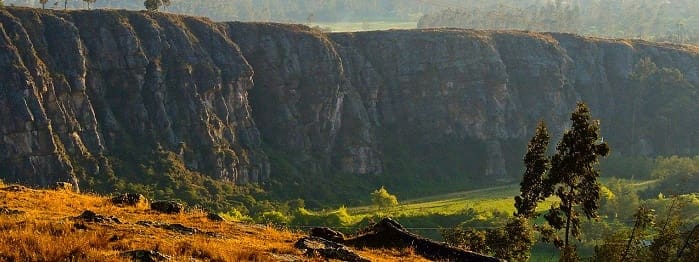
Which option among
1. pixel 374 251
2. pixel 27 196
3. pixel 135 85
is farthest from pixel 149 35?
pixel 374 251

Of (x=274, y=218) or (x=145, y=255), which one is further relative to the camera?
(x=274, y=218)

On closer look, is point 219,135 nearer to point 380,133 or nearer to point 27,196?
point 380,133

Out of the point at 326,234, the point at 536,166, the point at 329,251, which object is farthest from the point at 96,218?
the point at 536,166

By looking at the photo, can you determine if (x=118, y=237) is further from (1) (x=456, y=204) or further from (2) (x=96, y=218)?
(1) (x=456, y=204)

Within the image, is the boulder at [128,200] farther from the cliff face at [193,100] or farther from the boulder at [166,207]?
the cliff face at [193,100]

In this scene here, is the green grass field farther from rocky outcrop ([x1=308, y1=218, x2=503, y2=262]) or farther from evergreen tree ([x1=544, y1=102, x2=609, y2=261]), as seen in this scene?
rocky outcrop ([x1=308, y1=218, x2=503, y2=262])

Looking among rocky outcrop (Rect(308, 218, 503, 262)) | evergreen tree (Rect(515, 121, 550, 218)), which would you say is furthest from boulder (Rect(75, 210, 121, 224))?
evergreen tree (Rect(515, 121, 550, 218))

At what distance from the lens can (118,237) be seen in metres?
25.1

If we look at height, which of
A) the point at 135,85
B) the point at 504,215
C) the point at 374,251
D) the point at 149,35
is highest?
the point at 149,35

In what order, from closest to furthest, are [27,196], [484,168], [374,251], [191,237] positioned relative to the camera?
[191,237] → [374,251] → [27,196] → [484,168]

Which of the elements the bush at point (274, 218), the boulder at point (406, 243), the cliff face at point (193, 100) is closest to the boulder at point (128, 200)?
the boulder at point (406, 243)

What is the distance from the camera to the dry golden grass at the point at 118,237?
20.9 meters

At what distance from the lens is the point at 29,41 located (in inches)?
5536

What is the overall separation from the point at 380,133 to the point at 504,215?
221 feet
